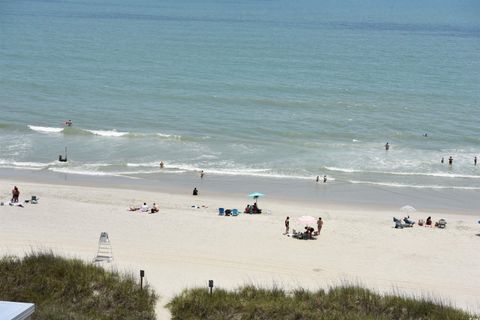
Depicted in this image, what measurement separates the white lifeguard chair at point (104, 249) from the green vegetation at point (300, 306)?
14.5 ft

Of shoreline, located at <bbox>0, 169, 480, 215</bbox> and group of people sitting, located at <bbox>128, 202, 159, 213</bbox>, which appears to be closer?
group of people sitting, located at <bbox>128, 202, 159, 213</bbox>

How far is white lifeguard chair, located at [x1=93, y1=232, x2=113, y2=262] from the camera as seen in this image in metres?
21.0

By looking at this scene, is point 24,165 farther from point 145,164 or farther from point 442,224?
point 442,224

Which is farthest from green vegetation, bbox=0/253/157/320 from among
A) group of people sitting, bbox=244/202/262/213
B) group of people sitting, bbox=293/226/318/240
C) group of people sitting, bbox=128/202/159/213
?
group of people sitting, bbox=244/202/262/213

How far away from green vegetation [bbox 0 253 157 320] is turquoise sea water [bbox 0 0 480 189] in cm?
1745

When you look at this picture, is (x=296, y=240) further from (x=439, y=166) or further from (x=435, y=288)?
(x=439, y=166)

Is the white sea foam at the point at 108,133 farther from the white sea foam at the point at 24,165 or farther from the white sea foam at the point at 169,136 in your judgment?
the white sea foam at the point at 24,165

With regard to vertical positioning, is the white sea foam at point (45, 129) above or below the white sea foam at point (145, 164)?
above

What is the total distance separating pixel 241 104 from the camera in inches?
2000

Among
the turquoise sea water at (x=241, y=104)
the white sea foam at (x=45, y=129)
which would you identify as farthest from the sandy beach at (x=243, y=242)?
the white sea foam at (x=45, y=129)

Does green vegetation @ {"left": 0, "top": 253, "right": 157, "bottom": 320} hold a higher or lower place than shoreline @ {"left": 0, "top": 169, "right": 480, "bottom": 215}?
lower

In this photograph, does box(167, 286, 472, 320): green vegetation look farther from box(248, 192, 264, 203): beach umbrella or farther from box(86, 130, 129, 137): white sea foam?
box(86, 130, 129, 137): white sea foam

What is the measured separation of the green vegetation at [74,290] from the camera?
1584 cm

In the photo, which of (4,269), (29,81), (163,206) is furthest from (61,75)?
(4,269)
